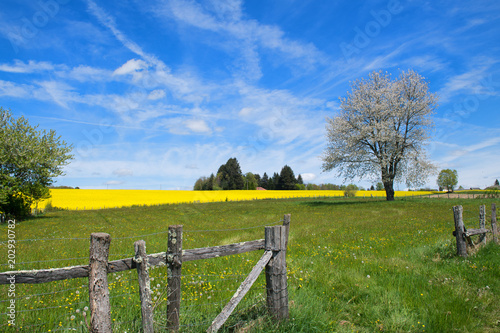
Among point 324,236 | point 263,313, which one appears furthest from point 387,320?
point 324,236

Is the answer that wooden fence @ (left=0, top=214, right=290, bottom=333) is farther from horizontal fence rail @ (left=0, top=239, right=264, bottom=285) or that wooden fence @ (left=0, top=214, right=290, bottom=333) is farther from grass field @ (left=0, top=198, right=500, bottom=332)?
grass field @ (left=0, top=198, right=500, bottom=332)

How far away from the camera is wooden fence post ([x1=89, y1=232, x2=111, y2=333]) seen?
343cm

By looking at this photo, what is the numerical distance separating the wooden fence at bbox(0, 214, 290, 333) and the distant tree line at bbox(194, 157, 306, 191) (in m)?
90.7

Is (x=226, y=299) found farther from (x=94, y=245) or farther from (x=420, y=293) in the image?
(x=420, y=293)

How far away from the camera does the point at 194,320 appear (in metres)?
4.65

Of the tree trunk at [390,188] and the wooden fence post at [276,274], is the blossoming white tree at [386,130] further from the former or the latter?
the wooden fence post at [276,274]

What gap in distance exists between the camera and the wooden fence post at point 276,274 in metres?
4.73

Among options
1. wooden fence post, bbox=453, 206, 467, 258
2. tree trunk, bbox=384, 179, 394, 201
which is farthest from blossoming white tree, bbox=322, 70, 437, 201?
wooden fence post, bbox=453, 206, 467, 258

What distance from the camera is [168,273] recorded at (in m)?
4.07

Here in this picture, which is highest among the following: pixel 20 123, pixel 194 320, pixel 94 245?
pixel 20 123

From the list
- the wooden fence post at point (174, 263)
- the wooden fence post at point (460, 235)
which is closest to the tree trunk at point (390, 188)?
the wooden fence post at point (460, 235)

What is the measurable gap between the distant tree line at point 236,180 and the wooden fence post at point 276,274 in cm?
9067

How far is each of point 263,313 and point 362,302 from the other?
2425 mm

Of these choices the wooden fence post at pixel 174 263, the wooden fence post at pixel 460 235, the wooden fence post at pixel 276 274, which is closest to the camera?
the wooden fence post at pixel 174 263
